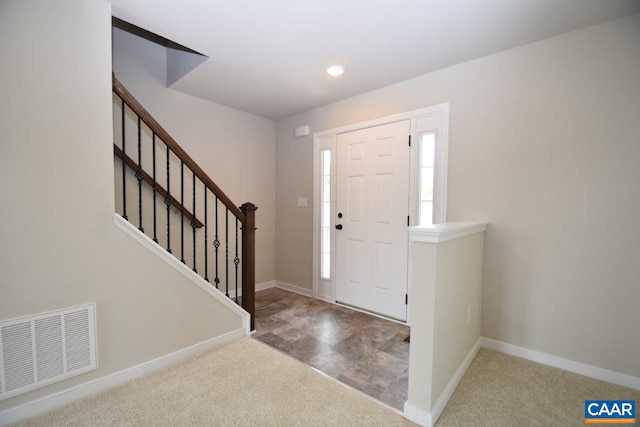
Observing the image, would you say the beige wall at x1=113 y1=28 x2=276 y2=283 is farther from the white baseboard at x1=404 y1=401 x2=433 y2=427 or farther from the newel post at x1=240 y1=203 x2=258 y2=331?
the white baseboard at x1=404 y1=401 x2=433 y2=427

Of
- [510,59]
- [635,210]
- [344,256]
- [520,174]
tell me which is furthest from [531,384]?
[510,59]

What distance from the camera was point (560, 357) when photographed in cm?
210

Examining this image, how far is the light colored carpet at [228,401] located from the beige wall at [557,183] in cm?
148

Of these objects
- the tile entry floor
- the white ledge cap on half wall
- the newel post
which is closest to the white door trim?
the tile entry floor

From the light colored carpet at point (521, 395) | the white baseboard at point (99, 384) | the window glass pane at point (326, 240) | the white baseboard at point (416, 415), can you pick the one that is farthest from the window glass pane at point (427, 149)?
the white baseboard at point (99, 384)

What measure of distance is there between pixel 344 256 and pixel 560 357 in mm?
2078

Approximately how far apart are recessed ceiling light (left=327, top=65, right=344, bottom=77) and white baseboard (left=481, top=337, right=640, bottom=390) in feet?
8.91

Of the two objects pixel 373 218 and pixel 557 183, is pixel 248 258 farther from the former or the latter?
pixel 557 183

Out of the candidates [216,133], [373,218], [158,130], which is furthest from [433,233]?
[216,133]

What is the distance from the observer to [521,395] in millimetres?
1785

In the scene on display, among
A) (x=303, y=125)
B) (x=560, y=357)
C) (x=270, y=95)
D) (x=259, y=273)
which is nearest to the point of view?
(x=560, y=357)

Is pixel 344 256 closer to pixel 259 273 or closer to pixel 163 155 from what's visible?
pixel 259 273

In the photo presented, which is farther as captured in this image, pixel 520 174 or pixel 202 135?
pixel 202 135

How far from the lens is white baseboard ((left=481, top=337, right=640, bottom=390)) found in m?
1.88
